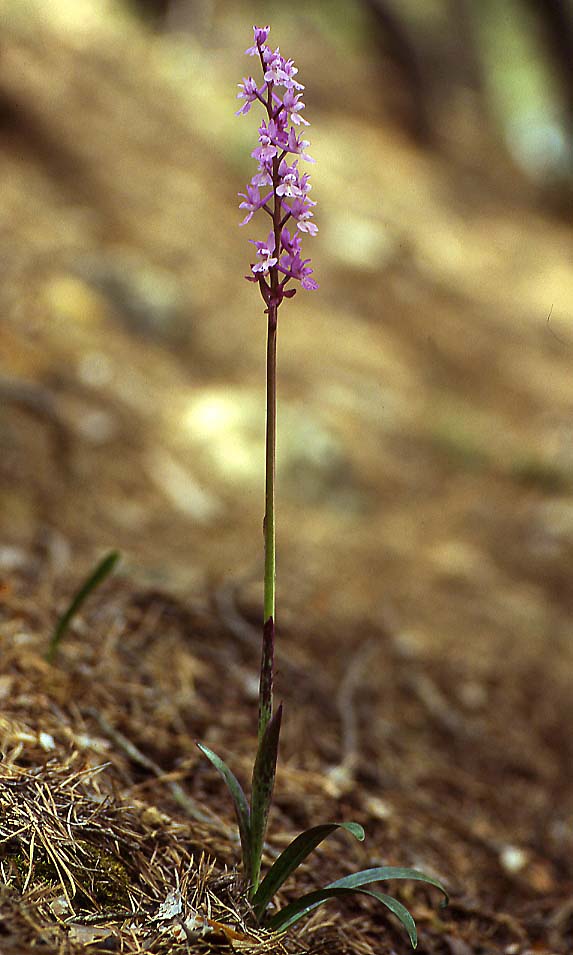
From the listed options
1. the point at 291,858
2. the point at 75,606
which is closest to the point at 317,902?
the point at 291,858

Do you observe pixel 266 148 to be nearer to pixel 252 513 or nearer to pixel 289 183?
pixel 289 183

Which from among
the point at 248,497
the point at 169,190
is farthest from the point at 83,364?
the point at 169,190

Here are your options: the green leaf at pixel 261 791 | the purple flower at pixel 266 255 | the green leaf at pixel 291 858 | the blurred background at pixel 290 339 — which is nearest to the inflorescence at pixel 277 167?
the purple flower at pixel 266 255

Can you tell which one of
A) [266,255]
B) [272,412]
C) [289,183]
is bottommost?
[272,412]

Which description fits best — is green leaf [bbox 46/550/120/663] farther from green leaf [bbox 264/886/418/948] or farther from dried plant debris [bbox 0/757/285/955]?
green leaf [bbox 264/886/418/948]

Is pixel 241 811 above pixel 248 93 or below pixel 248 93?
below

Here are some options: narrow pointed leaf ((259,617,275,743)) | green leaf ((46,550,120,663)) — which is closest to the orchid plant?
narrow pointed leaf ((259,617,275,743))

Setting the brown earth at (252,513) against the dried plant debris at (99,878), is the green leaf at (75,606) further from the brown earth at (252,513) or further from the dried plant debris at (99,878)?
the dried plant debris at (99,878)
